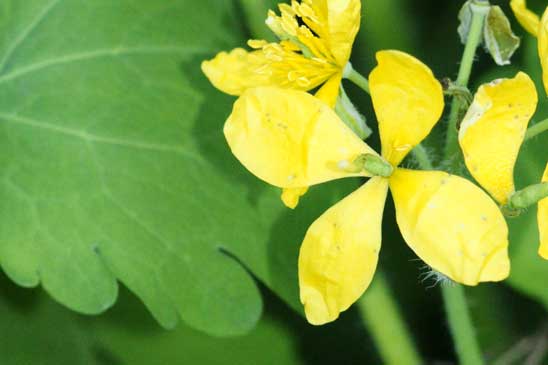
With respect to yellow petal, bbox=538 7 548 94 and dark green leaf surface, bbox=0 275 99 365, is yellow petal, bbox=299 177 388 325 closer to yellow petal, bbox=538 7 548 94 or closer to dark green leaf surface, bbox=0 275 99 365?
yellow petal, bbox=538 7 548 94

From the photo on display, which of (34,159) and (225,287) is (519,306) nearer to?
(225,287)

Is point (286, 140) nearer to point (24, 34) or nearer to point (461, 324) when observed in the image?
point (461, 324)

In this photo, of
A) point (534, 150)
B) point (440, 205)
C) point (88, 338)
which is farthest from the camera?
point (88, 338)

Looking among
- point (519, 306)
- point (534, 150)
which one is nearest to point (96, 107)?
point (534, 150)

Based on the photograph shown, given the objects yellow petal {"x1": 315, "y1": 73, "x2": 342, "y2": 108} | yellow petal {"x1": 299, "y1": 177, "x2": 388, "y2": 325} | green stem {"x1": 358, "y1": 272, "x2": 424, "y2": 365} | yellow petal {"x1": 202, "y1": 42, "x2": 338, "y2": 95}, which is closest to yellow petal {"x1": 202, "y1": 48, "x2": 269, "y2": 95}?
yellow petal {"x1": 202, "y1": 42, "x2": 338, "y2": 95}

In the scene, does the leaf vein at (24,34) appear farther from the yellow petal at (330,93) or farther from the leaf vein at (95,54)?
the yellow petal at (330,93)

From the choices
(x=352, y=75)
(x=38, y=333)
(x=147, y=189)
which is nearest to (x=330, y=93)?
(x=352, y=75)
